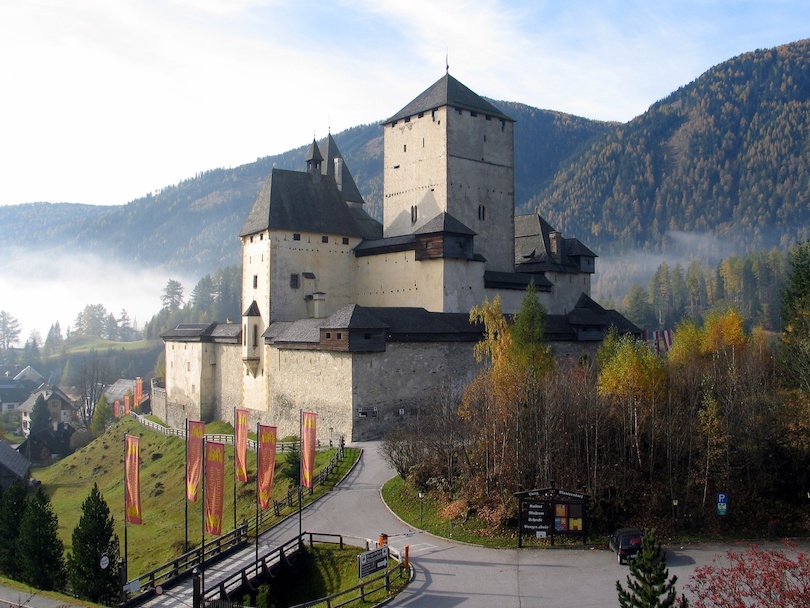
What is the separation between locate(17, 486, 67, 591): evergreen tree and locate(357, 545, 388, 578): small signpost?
14.5 metres

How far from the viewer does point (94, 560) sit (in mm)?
26047

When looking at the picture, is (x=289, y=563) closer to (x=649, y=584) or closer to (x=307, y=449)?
(x=307, y=449)

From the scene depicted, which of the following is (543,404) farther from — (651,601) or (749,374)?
(651,601)

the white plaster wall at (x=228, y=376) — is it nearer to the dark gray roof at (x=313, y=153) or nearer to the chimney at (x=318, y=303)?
the chimney at (x=318, y=303)

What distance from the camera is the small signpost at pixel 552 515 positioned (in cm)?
2366

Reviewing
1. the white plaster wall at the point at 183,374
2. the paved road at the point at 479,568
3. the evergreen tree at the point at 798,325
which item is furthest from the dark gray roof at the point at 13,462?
the evergreen tree at the point at 798,325

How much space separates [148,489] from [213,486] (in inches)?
793

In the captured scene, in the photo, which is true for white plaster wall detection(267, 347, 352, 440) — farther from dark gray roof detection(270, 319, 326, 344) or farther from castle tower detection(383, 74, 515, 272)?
castle tower detection(383, 74, 515, 272)

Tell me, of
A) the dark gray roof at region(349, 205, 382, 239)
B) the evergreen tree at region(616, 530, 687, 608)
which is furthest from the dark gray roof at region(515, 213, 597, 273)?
the evergreen tree at region(616, 530, 687, 608)

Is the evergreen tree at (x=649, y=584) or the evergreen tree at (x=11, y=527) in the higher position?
the evergreen tree at (x=649, y=584)

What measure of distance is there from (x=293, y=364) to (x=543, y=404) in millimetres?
16198

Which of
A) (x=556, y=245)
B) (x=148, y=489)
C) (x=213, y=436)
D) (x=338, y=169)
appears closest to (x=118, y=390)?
(x=338, y=169)

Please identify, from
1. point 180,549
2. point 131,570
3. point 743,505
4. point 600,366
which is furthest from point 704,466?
point 131,570

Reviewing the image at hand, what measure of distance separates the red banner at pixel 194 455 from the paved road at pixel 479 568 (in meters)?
2.75
